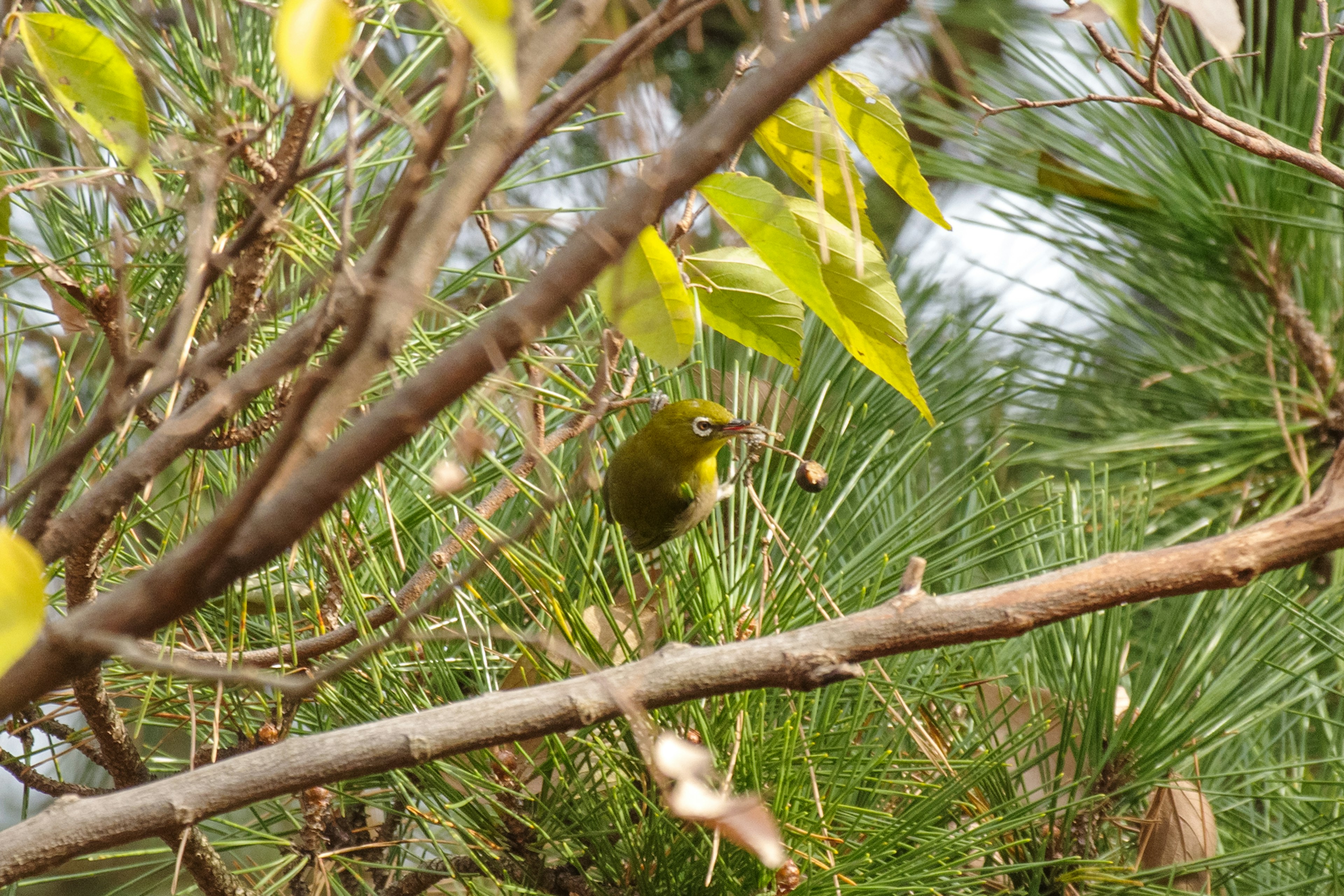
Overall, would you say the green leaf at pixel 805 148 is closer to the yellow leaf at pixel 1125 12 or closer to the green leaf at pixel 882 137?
the green leaf at pixel 882 137

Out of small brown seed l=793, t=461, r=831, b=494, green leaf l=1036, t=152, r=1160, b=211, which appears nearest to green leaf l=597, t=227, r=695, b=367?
small brown seed l=793, t=461, r=831, b=494

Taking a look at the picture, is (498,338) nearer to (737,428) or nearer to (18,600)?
(18,600)

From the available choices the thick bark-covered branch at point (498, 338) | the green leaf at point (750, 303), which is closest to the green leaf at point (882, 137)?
the green leaf at point (750, 303)

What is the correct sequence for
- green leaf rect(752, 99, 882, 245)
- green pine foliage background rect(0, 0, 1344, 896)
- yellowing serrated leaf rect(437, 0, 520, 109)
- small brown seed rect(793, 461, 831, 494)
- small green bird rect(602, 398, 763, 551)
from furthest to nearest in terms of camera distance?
small green bird rect(602, 398, 763, 551) → small brown seed rect(793, 461, 831, 494) → green pine foliage background rect(0, 0, 1344, 896) → green leaf rect(752, 99, 882, 245) → yellowing serrated leaf rect(437, 0, 520, 109)

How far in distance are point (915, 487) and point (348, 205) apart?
1088mm

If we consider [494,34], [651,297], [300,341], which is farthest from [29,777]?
[494,34]

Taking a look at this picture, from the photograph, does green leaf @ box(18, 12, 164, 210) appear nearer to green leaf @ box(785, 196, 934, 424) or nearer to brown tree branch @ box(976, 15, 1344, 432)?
green leaf @ box(785, 196, 934, 424)

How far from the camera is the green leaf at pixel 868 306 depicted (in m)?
0.61

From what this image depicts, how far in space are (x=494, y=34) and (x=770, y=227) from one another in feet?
0.82

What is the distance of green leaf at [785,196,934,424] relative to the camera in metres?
0.61

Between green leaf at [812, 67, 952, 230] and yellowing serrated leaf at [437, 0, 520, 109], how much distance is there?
28 centimetres

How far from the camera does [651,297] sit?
0.56 m

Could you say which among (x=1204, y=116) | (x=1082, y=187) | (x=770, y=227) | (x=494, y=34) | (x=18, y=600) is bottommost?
(x=18, y=600)

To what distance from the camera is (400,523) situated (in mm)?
964
